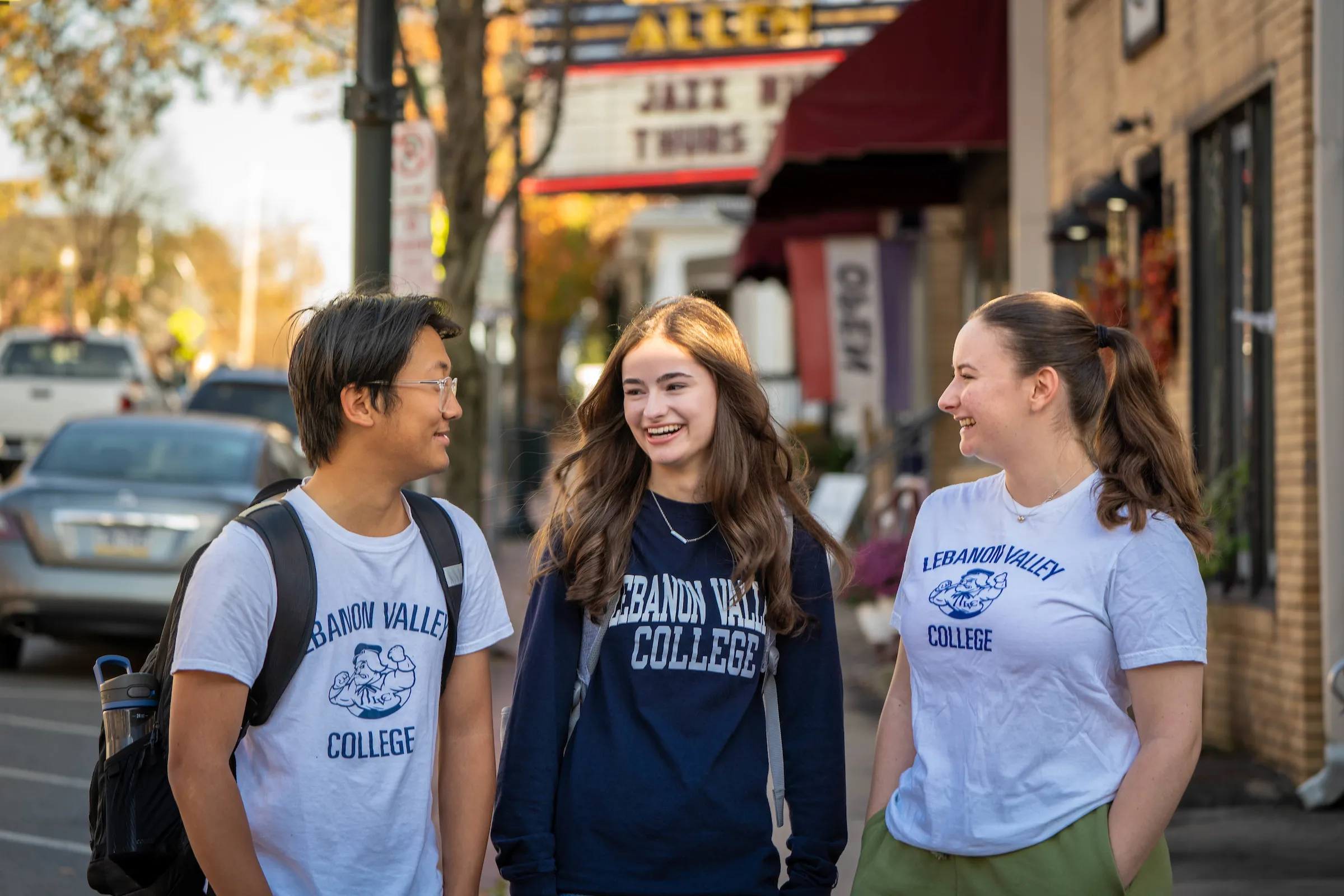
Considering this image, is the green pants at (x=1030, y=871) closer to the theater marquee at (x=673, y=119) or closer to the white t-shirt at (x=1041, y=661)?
the white t-shirt at (x=1041, y=661)

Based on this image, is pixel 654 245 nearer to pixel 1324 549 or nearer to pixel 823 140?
pixel 823 140

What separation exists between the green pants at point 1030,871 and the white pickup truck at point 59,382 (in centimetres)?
1993

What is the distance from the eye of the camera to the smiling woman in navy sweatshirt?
3.08 metres

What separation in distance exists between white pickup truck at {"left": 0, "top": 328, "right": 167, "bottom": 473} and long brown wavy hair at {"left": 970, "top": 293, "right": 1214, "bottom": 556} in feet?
65.4

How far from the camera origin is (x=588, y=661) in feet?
10.4

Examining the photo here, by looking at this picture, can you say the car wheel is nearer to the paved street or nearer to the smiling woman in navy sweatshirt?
the paved street

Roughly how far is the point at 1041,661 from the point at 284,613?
4.24ft

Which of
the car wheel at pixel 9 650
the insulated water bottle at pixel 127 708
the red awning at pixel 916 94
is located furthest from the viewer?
the red awning at pixel 916 94

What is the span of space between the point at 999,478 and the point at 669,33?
15.7m

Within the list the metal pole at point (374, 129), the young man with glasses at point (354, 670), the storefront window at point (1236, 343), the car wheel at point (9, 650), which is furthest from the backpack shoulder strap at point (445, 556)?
the car wheel at point (9, 650)

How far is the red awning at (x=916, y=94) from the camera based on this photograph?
11.8 metres

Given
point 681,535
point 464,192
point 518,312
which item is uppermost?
point 518,312

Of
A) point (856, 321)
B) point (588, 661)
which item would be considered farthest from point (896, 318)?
point (588, 661)

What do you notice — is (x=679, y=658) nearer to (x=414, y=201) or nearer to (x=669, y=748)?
(x=669, y=748)
